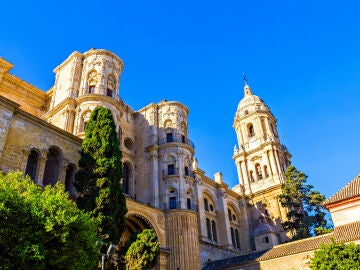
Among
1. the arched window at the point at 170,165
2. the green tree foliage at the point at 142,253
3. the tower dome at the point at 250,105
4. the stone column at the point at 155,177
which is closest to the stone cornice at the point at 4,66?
the stone column at the point at 155,177

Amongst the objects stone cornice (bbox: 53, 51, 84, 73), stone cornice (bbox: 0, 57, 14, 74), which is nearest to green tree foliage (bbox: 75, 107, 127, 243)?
stone cornice (bbox: 0, 57, 14, 74)

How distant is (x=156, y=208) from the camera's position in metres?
26.0

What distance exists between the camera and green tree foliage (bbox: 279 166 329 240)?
1310 inches

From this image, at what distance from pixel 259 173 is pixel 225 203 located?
1172cm

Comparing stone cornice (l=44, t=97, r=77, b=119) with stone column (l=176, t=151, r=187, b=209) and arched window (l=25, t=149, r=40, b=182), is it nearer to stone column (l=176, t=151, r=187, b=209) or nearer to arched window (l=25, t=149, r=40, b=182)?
arched window (l=25, t=149, r=40, b=182)

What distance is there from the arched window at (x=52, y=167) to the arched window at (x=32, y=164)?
0.84 metres

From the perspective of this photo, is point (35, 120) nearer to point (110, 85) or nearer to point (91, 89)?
point (91, 89)

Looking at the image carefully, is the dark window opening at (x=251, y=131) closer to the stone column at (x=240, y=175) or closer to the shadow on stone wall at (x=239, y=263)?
the stone column at (x=240, y=175)

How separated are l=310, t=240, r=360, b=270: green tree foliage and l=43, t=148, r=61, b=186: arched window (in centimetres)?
1551

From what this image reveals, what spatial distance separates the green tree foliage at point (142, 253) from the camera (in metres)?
16.2

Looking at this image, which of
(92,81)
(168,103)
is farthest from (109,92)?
(168,103)

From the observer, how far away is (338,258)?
658 inches

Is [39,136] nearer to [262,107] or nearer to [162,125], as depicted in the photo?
[162,125]

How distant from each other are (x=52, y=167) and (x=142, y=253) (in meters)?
8.71
